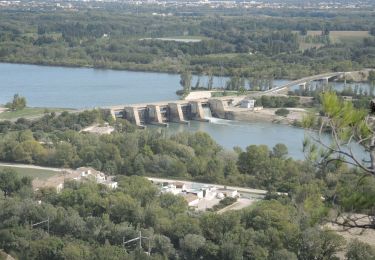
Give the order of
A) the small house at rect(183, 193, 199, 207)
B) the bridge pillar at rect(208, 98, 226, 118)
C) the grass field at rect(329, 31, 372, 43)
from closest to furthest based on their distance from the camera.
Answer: the small house at rect(183, 193, 199, 207)
the bridge pillar at rect(208, 98, 226, 118)
the grass field at rect(329, 31, 372, 43)

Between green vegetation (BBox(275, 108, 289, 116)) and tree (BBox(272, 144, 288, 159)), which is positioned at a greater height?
tree (BBox(272, 144, 288, 159))

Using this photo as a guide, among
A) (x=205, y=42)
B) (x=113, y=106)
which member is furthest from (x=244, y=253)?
(x=205, y=42)

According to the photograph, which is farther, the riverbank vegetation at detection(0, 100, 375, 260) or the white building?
the white building

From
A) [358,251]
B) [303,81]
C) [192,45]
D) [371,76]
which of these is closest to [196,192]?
[358,251]

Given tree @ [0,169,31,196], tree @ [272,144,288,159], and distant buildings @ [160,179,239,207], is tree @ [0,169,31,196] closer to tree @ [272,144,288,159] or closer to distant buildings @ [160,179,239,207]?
distant buildings @ [160,179,239,207]

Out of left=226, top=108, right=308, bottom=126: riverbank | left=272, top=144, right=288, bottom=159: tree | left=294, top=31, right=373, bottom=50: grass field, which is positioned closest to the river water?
left=226, top=108, right=308, bottom=126: riverbank

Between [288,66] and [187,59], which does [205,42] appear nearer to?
[187,59]
